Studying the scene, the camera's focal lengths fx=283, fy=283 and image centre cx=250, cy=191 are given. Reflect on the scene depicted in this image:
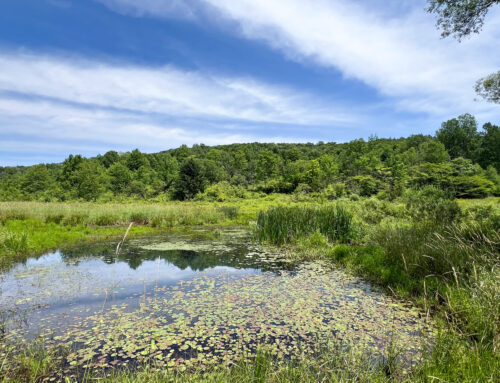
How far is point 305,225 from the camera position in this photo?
12047 mm

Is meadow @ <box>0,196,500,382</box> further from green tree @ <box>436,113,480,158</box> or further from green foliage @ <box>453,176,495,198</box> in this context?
green tree @ <box>436,113,480,158</box>

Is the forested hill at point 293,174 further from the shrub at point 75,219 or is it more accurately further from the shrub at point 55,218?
the shrub at point 55,218

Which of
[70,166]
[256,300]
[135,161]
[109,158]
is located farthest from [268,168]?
[256,300]

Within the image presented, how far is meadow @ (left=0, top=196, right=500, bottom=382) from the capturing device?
10.0 ft

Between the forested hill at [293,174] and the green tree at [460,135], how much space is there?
184 mm

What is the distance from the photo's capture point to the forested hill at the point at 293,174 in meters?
35.0

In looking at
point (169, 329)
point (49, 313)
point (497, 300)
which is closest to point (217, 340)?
point (169, 329)

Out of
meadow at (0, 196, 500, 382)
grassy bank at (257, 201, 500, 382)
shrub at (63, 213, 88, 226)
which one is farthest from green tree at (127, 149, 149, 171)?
grassy bank at (257, 201, 500, 382)

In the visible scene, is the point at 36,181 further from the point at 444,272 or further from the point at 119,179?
the point at 444,272

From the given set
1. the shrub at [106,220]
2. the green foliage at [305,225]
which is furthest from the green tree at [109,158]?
the green foliage at [305,225]

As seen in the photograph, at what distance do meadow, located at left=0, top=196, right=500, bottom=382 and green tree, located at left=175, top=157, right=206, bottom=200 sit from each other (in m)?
23.1

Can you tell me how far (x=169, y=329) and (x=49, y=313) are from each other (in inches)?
98.1

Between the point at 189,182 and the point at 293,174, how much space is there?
19828 millimetres

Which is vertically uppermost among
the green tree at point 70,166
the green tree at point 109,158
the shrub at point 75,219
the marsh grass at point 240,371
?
the green tree at point 109,158
